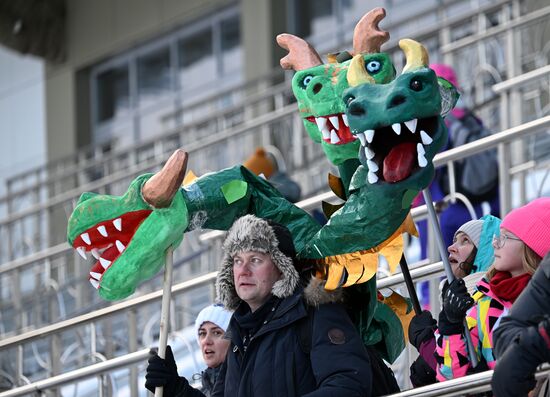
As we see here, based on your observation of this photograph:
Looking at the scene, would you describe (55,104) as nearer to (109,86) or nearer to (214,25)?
(109,86)

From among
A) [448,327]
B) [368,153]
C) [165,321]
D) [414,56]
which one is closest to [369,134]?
[368,153]

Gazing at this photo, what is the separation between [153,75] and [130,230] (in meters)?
11.5

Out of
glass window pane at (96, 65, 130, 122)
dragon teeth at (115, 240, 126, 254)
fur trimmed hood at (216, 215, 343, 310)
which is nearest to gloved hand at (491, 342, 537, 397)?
fur trimmed hood at (216, 215, 343, 310)

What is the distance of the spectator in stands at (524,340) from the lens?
411 cm

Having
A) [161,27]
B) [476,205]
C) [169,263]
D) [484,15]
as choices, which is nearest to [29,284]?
[161,27]

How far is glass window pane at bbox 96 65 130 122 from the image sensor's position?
17.1 m

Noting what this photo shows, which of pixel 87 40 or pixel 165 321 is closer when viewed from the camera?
pixel 165 321

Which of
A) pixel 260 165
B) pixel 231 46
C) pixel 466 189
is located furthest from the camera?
pixel 231 46

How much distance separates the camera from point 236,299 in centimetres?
529

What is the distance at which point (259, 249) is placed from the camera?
17.0 ft

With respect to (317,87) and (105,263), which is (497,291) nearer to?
(317,87)

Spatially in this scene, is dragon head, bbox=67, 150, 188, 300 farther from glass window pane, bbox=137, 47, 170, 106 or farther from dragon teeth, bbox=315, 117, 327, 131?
glass window pane, bbox=137, 47, 170, 106

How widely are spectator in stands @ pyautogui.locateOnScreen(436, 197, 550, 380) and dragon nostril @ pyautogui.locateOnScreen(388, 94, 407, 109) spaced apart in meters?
0.59

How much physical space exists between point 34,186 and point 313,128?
30.0 feet
